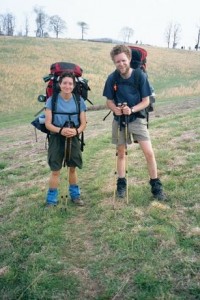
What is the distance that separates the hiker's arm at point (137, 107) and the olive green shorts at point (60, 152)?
1.11 m

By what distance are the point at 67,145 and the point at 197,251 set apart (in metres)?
2.95

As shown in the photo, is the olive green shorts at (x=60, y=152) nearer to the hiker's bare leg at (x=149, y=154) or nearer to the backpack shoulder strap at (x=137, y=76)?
the hiker's bare leg at (x=149, y=154)

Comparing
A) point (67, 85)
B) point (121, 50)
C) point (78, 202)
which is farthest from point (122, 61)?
point (78, 202)

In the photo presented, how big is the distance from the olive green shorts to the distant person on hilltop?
0.76 m

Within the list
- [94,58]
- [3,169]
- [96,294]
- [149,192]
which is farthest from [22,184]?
[94,58]

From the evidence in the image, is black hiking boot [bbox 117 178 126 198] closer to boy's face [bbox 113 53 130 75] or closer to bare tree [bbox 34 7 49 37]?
boy's face [bbox 113 53 130 75]

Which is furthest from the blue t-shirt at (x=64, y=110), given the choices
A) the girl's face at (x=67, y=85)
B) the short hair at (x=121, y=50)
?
the short hair at (x=121, y=50)

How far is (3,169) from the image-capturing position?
10461 millimetres

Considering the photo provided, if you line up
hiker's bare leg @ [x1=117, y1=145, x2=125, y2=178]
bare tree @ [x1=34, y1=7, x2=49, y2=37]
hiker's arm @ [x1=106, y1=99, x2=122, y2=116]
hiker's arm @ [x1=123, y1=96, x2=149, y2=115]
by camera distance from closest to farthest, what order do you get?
hiker's arm @ [x1=123, y1=96, x2=149, y2=115] → hiker's arm @ [x1=106, y1=99, x2=122, y2=116] → hiker's bare leg @ [x1=117, y1=145, x2=125, y2=178] → bare tree @ [x1=34, y1=7, x2=49, y2=37]

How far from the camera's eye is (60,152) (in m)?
6.37

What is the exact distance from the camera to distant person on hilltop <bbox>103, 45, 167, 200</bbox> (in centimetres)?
589

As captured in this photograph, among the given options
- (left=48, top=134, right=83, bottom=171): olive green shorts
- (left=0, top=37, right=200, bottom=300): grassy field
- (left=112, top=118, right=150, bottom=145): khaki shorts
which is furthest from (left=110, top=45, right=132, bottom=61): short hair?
(left=0, top=37, right=200, bottom=300): grassy field

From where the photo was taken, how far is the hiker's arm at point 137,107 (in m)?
5.91

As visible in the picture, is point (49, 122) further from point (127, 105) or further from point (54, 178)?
point (127, 105)
